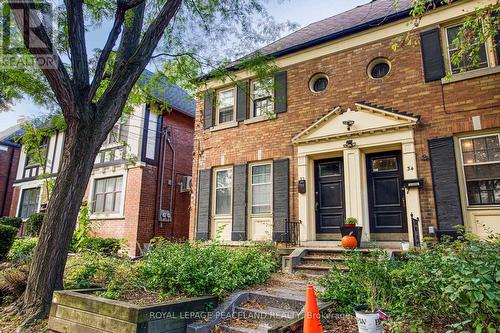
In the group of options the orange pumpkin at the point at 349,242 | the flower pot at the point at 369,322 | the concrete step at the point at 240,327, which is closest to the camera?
the flower pot at the point at 369,322

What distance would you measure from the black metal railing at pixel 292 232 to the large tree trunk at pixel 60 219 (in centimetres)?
499

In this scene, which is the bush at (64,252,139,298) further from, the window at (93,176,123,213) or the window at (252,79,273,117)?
the window at (93,176,123,213)

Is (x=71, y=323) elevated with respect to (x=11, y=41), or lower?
lower

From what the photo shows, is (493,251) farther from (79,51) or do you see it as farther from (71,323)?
(79,51)

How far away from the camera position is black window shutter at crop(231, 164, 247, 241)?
9148 mm

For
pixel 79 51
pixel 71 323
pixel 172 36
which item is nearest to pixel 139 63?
pixel 79 51

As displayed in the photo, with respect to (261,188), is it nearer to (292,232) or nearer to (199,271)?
(292,232)

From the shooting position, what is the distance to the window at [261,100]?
962 cm

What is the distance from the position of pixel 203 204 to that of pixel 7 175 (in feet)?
54.3

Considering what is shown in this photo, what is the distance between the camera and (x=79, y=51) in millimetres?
5215

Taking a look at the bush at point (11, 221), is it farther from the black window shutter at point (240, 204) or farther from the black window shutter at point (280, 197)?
the black window shutter at point (280, 197)

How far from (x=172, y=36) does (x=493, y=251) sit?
751 centimetres

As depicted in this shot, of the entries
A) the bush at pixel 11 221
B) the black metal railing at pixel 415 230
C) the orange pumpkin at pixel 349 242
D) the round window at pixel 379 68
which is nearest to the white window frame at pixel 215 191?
the orange pumpkin at pixel 349 242

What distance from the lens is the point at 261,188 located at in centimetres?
926
